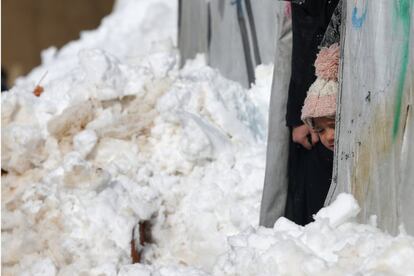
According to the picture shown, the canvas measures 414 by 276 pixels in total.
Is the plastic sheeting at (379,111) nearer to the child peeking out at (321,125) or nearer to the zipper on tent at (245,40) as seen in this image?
the child peeking out at (321,125)

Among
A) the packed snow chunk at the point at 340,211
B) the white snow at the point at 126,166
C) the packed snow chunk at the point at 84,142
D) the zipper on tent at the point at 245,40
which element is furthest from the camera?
the zipper on tent at the point at 245,40

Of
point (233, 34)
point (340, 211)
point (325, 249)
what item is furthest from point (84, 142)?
point (325, 249)

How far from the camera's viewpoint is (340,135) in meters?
3.71

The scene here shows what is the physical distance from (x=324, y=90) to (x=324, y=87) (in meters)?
0.01

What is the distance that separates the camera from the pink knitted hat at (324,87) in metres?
3.82

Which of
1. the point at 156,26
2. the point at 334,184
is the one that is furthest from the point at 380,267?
the point at 156,26

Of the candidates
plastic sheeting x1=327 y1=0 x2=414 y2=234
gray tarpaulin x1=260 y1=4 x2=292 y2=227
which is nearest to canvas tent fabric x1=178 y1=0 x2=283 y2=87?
gray tarpaulin x1=260 y1=4 x2=292 y2=227

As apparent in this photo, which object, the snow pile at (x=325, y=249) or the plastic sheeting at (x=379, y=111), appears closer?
the snow pile at (x=325, y=249)

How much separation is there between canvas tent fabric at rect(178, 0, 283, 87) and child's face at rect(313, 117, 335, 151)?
114 cm

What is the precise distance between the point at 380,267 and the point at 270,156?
129 centimetres

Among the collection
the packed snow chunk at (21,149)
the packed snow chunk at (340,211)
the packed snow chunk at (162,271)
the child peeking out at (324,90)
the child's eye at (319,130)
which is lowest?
the packed snow chunk at (162,271)

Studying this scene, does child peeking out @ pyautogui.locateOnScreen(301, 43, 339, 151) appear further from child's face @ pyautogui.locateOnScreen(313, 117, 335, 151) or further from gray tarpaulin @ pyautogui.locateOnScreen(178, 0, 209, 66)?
gray tarpaulin @ pyautogui.locateOnScreen(178, 0, 209, 66)

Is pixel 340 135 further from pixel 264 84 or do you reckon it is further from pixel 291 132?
pixel 264 84

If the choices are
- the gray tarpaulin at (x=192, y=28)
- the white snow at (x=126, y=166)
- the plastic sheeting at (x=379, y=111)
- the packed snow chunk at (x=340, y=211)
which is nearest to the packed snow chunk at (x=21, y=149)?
the white snow at (x=126, y=166)
